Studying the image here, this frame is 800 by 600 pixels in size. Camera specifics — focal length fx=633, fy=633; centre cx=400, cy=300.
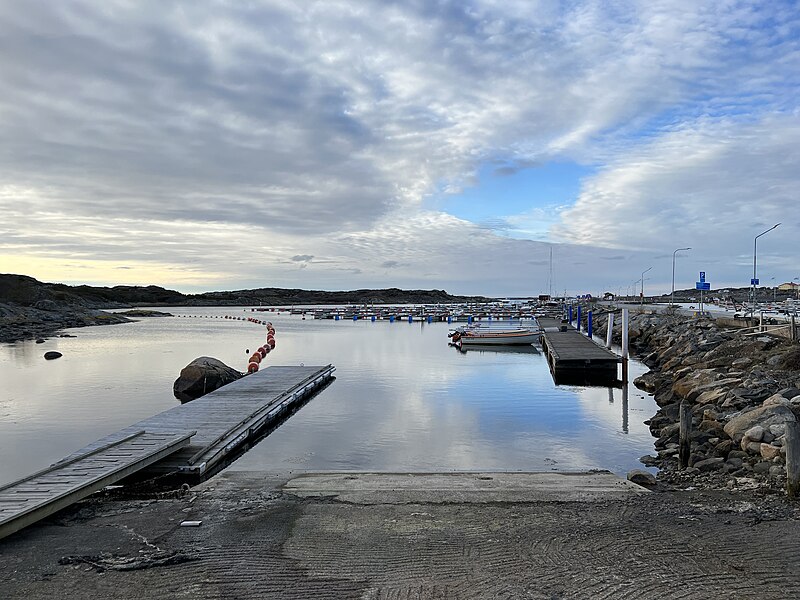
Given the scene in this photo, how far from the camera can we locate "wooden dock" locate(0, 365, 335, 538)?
26.4 feet

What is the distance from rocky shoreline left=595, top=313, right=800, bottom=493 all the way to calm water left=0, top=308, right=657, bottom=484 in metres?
1.04

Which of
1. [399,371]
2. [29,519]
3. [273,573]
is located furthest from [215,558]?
[399,371]

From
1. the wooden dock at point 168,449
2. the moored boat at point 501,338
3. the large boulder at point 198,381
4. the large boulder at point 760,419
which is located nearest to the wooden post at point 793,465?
the large boulder at point 760,419

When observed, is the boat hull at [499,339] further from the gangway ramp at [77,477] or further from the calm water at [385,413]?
the gangway ramp at [77,477]

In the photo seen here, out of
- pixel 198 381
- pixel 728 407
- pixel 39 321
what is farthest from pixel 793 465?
pixel 39 321

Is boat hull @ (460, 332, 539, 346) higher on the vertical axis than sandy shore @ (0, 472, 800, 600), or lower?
higher

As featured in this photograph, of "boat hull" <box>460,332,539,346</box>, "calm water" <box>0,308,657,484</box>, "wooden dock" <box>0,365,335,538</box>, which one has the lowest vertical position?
"calm water" <box>0,308,657,484</box>

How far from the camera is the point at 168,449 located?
1154cm

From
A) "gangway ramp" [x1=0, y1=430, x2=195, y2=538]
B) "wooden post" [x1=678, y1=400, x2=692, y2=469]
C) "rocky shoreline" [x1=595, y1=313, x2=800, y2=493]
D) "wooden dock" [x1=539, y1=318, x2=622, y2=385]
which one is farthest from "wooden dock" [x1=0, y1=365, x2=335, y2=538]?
"wooden dock" [x1=539, y1=318, x2=622, y2=385]

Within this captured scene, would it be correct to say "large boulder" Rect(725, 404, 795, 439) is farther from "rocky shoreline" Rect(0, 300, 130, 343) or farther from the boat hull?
"rocky shoreline" Rect(0, 300, 130, 343)

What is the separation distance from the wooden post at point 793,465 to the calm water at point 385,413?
16.5 feet

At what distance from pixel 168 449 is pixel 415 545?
642 cm

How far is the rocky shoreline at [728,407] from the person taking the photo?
33.6ft

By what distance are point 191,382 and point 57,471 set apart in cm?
1294
